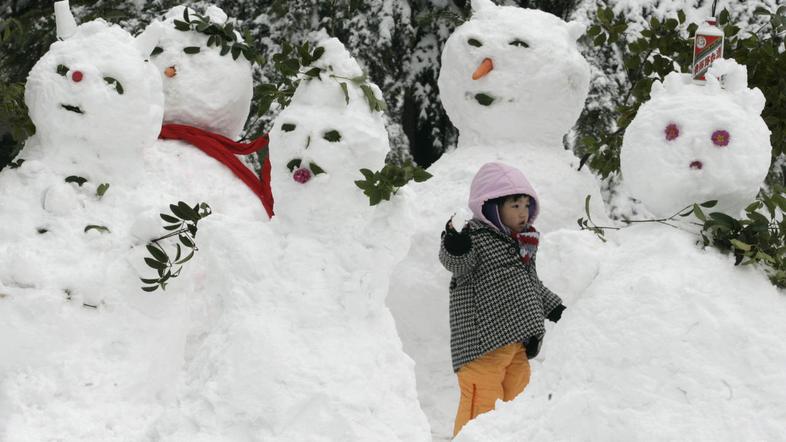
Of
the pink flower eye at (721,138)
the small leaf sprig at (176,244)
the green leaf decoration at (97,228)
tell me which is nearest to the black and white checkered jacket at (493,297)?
the small leaf sprig at (176,244)

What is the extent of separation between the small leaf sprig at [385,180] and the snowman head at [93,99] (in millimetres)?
1093

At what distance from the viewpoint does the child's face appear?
3.92m

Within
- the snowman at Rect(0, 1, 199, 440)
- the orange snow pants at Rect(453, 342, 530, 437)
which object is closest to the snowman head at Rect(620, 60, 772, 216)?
the orange snow pants at Rect(453, 342, 530, 437)

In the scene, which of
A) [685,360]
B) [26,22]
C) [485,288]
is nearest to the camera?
[685,360]

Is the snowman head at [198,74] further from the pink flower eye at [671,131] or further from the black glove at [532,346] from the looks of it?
the pink flower eye at [671,131]

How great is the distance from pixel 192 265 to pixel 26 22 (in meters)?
2.66

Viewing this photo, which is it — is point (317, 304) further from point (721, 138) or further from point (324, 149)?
point (721, 138)

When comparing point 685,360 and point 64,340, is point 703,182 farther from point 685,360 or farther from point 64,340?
point 64,340

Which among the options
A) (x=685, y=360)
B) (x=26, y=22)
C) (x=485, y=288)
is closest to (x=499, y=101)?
(x=485, y=288)

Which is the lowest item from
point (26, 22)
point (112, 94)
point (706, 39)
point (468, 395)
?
point (26, 22)

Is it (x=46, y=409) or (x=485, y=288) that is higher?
(x=485, y=288)

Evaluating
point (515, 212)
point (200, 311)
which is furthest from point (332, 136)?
point (200, 311)

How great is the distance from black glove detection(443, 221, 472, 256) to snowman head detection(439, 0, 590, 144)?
36.5 inches

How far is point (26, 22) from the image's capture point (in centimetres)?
600
